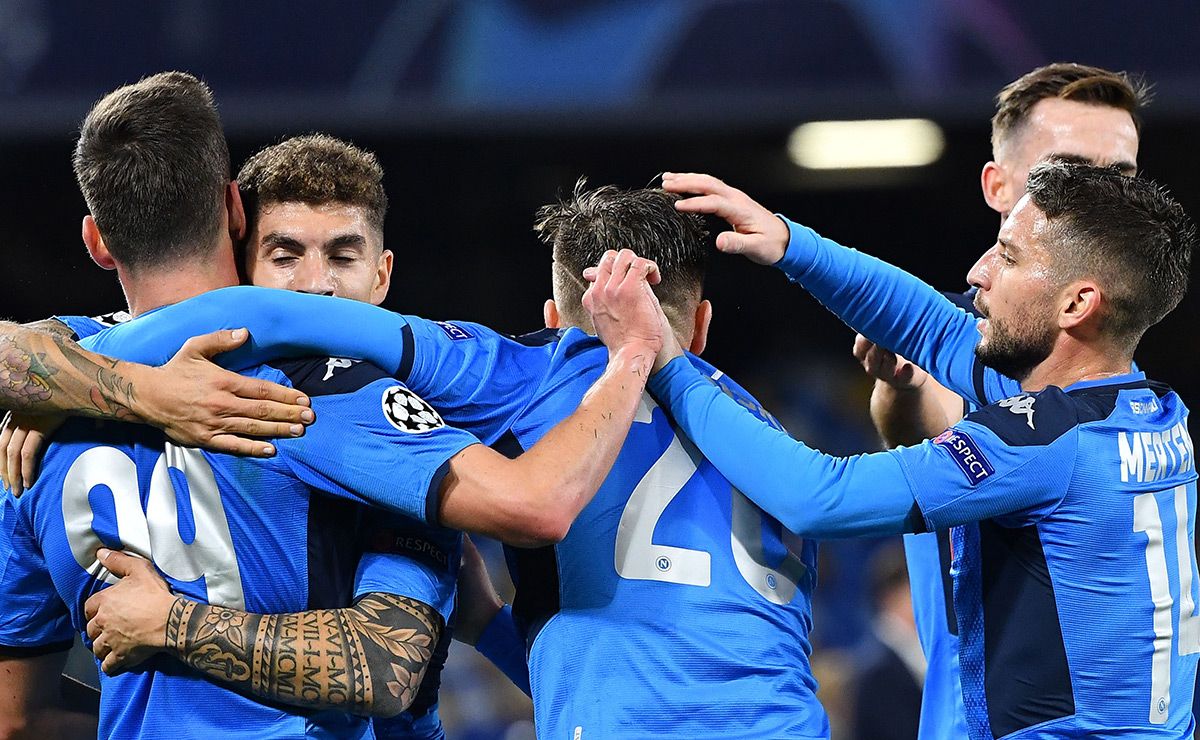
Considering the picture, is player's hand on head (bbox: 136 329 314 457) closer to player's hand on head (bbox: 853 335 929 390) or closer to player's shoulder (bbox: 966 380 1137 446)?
player's shoulder (bbox: 966 380 1137 446)

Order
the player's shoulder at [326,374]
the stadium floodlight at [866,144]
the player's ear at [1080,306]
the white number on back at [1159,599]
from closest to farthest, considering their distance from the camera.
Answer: the player's shoulder at [326,374], the white number on back at [1159,599], the player's ear at [1080,306], the stadium floodlight at [866,144]

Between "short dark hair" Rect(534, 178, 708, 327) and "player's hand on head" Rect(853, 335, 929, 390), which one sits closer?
"short dark hair" Rect(534, 178, 708, 327)

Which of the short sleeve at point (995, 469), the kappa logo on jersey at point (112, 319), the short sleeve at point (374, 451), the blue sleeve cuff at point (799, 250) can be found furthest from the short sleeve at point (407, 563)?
the blue sleeve cuff at point (799, 250)

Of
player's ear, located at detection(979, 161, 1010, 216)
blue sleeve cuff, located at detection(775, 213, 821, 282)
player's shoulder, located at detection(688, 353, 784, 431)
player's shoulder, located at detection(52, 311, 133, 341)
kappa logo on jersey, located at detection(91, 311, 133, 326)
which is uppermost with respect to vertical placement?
player's ear, located at detection(979, 161, 1010, 216)

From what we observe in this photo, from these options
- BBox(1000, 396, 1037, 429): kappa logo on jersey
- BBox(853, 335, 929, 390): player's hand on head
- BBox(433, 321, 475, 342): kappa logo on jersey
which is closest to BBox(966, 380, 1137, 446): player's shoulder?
BBox(1000, 396, 1037, 429): kappa logo on jersey

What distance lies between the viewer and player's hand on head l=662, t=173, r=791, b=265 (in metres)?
3.02

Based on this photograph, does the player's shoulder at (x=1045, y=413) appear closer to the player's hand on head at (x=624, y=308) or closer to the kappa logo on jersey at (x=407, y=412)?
the player's hand on head at (x=624, y=308)

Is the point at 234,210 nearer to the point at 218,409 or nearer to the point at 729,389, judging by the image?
the point at 218,409

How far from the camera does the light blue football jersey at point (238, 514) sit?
2.48m

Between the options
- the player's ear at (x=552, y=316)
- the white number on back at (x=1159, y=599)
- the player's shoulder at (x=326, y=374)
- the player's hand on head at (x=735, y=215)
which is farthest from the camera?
the player's ear at (x=552, y=316)

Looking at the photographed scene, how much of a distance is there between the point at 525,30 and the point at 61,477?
253 inches

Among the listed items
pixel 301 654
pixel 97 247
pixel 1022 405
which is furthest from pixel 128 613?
pixel 1022 405

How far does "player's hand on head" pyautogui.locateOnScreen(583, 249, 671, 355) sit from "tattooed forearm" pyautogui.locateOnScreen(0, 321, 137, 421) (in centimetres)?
94

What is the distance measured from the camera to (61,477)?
256cm
